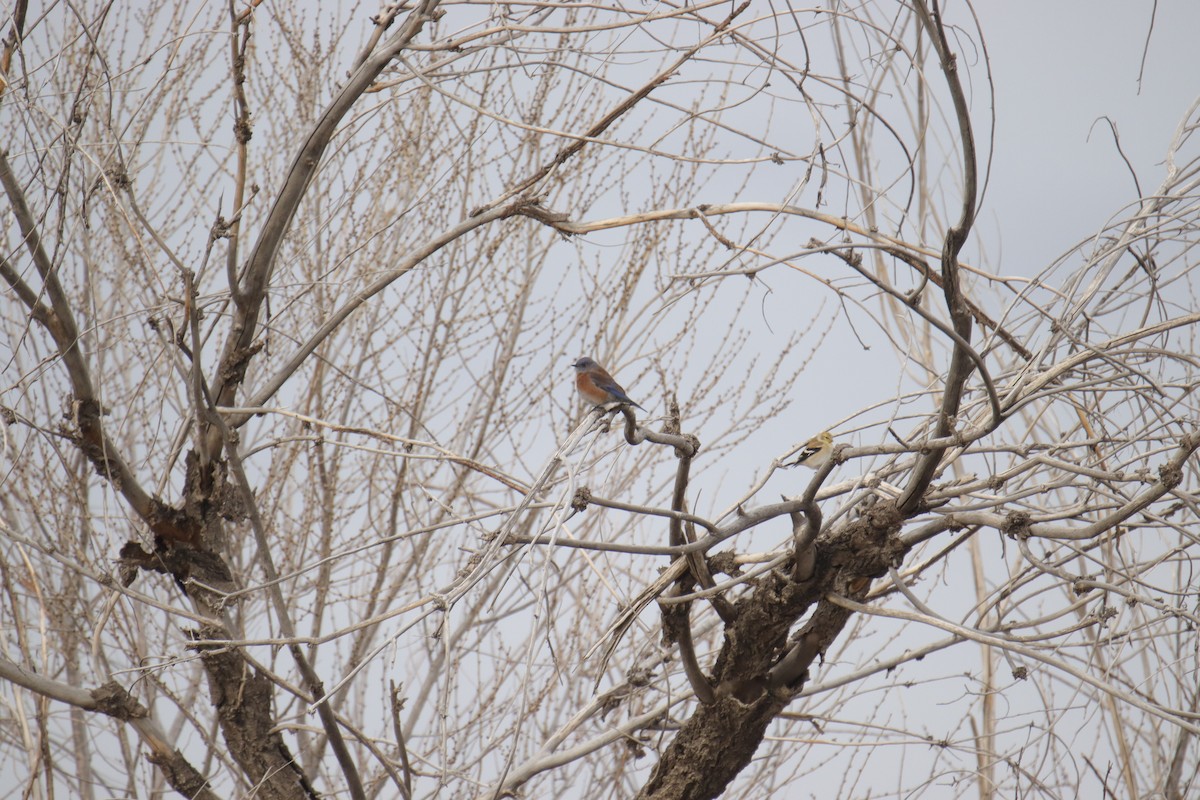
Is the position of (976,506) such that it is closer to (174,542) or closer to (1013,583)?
(1013,583)

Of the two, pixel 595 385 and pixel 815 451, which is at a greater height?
pixel 595 385

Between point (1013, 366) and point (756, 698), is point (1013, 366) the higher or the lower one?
the higher one

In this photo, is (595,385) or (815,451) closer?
(815,451)

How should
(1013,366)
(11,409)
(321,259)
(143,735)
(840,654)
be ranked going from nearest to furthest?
(11,409) < (1013,366) < (143,735) < (840,654) < (321,259)

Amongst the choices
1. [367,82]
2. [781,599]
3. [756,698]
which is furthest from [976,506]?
[367,82]

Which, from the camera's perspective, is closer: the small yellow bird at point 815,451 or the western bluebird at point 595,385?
the small yellow bird at point 815,451

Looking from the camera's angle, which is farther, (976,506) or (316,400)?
(316,400)

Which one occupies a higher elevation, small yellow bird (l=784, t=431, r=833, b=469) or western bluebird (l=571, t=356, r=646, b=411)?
western bluebird (l=571, t=356, r=646, b=411)

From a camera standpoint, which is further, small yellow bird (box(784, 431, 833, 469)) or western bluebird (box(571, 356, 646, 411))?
western bluebird (box(571, 356, 646, 411))

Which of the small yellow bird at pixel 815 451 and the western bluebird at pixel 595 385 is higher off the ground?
the western bluebird at pixel 595 385

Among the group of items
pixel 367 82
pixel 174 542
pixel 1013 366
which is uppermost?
pixel 367 82

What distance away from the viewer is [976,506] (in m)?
2.77

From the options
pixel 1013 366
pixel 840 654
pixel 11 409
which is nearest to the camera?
pixel 11 409

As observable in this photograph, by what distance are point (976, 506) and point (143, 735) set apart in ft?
8.94
